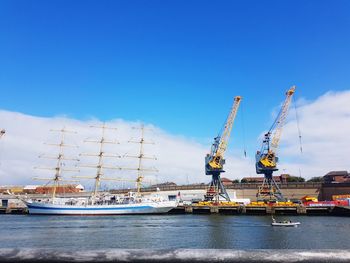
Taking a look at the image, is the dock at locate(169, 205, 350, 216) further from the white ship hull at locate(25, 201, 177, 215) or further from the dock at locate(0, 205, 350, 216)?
the white ship hull at locate(25, 201, 177, 215)

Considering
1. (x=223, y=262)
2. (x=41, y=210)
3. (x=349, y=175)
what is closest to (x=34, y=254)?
(x=223, y=262)

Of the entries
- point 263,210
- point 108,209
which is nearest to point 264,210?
point 263,210

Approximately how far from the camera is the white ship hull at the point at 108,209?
329 feet

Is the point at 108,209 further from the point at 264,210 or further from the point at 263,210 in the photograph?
the point at 264,210

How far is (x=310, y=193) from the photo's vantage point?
115000mm

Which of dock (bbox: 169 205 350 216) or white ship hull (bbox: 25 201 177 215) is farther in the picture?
white ship hull (bbox: 25 201 177 215)

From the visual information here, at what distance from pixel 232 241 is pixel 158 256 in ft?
127

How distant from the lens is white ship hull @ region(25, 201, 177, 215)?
329ft

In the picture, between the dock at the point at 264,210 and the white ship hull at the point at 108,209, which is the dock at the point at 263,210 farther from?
the white ship hull at the point at 108,209

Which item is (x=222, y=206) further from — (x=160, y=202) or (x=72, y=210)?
(x=72, y=210)

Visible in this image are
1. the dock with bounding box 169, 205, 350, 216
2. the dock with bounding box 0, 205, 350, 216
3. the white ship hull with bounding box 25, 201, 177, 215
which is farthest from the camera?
the white ship hull with bounding box 25, 201, 177, 215

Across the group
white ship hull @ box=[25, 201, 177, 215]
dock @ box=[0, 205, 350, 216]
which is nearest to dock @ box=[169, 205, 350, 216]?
dock @ box=[0, 205, 350, 216]

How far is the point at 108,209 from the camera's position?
10169cm

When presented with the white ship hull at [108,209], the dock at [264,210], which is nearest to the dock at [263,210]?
the dock at [264,210]
